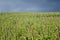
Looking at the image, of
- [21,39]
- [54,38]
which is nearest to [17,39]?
[21,39]

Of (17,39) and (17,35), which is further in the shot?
(17,35)

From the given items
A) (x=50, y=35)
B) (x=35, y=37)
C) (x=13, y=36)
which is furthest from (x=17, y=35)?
(x=50, y=35)

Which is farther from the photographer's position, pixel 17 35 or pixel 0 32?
pixel 0 32

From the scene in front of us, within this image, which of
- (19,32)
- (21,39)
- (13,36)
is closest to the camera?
(21,39)

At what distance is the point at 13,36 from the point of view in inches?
240

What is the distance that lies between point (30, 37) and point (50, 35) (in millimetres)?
793

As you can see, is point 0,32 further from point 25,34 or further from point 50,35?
point 50,35

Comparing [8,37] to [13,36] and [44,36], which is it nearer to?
[13,36]

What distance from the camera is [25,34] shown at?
620 centimetres

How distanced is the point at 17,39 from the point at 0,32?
119 centimetres

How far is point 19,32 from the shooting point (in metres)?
6.64

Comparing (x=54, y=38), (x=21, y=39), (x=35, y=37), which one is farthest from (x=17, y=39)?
(x=54, y=38)

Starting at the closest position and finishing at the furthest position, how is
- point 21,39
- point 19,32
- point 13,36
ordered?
1. point 21,39
2. point 13,36
3. point 19,32

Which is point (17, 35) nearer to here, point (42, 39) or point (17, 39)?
point (17, 39)
